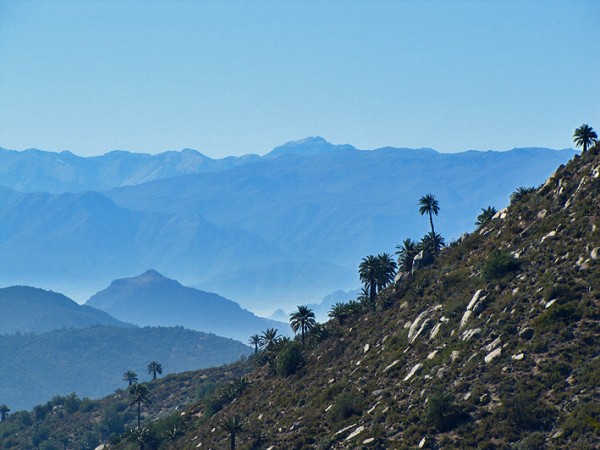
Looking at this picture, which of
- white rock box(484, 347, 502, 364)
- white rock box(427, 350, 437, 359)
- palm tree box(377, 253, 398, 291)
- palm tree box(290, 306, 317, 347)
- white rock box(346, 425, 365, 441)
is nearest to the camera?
white rock box(484, 347, 502, 364)

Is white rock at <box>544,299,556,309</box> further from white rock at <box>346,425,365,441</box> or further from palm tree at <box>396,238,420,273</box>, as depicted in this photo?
palm tree at <box>396,238,420,273</box>

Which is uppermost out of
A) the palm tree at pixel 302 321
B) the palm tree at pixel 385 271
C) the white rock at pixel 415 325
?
the palm tree at pixel 385 271

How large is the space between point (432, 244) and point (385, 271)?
781 cm

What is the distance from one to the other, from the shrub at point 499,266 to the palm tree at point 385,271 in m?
33.6

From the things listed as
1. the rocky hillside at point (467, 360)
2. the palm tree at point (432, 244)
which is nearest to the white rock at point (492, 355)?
the rocky hillside at point (467, 360)

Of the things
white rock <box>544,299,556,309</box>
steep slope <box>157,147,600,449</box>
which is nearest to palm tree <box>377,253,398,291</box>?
steep slope <box>157,147,600,449</box>

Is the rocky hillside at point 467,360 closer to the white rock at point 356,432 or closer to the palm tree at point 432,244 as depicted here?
the white rock at point 356,432

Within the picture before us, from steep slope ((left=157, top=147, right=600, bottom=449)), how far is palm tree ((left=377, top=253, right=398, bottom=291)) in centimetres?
1060

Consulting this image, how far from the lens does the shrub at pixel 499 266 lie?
3676 inches

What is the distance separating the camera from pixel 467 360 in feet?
275

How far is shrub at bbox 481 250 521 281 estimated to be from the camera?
9338cm

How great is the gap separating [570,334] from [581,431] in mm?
13157

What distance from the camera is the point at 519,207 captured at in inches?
4353

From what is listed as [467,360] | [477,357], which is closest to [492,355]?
[477,357]
